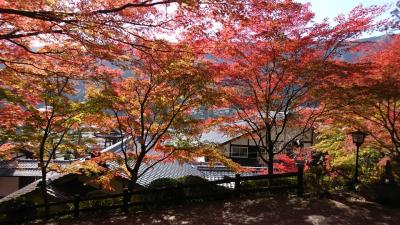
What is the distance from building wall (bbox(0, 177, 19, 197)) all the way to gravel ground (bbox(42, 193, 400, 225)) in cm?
2110

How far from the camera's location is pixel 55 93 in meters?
12.3

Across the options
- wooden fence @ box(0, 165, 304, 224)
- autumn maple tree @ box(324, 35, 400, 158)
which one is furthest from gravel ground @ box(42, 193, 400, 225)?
autumn maple tree @ box(324, 35, 400, 158)

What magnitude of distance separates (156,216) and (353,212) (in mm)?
5703

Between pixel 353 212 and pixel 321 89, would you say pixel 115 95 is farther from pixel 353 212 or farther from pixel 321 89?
pixel 353 212

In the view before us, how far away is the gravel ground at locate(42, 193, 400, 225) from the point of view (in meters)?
9.09

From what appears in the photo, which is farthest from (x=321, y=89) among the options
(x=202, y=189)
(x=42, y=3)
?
(x=42, y=3)

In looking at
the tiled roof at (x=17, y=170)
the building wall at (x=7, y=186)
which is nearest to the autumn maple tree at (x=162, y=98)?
the tiled roof at (x=17, y=170)

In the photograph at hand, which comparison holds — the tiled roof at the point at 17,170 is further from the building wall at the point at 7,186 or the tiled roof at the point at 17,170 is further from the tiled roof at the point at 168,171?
the tiled roof at the point at 168,171

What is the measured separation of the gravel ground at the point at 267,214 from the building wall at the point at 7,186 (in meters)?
21.1

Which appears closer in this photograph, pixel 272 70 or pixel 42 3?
pixel 42 3

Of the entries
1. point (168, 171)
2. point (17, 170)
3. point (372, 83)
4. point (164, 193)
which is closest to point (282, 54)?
point (372, 83)

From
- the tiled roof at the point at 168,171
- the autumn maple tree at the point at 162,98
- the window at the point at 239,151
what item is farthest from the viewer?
the window at the point at 239,151

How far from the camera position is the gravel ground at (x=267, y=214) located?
29.8 ft

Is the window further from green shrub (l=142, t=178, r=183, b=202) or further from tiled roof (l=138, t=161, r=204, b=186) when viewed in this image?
green shrub (l=142, t=178, r=183, b=202)
